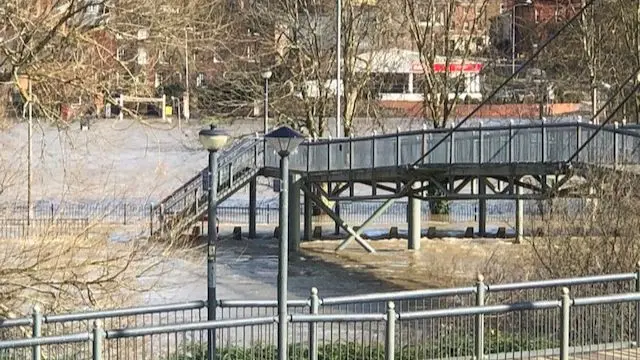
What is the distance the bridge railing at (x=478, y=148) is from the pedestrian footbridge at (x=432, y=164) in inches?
1.2

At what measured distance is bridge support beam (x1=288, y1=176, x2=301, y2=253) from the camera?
145 ft

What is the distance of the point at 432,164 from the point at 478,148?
164 centimetres

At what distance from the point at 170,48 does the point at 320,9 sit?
39.8 meters

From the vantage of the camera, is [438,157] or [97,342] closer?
[97,342]

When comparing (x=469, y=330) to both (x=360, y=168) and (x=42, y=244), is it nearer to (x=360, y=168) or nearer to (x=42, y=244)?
(x=42, y=244)

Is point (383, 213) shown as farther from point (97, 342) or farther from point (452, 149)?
point (97, 342)

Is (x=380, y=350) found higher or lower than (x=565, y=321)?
lower

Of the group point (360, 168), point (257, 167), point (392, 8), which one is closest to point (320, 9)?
point (392, 8)

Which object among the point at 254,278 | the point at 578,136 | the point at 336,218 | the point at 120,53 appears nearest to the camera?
the point at 120,53

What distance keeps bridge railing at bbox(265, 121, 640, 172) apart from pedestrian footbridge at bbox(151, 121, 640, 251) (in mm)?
31

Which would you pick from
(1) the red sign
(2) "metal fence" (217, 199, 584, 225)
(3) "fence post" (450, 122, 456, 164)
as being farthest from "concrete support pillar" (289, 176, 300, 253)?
(1) the red sign

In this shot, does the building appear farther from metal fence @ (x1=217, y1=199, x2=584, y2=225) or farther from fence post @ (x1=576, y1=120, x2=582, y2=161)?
fence post @ (x1=576, y1=120, x2=582, y2=161)

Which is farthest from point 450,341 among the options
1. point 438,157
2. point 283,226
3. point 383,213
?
point 383,213

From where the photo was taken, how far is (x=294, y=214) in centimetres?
4484
